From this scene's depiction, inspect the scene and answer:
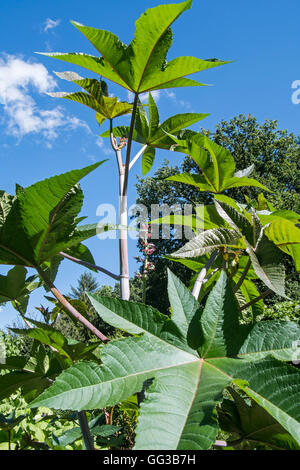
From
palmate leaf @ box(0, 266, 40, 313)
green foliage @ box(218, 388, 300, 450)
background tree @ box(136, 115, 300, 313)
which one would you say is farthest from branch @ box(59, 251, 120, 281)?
background tree @ box(136, 115, 300, 313)

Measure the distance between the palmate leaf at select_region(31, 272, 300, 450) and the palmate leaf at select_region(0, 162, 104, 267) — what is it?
203mm

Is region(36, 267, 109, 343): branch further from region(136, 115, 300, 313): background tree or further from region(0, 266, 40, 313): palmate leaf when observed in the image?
region(136, 115, 300, 313): background tree

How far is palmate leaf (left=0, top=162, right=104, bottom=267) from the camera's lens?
0.63m

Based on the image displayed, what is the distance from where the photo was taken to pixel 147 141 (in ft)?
4.11

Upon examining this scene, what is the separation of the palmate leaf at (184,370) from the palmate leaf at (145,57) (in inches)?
22.6

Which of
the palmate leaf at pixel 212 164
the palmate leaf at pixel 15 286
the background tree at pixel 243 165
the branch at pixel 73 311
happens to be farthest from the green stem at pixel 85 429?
the background tree at pixel 243 165

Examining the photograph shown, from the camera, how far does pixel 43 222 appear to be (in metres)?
0.69

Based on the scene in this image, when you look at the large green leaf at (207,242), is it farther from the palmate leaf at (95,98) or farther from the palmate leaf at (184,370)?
the palmate leaf at (95,98)

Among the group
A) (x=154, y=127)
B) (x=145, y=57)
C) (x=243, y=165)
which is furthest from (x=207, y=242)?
(x=243, y=165)

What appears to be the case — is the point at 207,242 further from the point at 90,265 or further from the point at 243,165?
the point at 243,165

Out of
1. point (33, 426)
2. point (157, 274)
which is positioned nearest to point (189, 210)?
point (33, 426)

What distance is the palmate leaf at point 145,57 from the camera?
2.61ft

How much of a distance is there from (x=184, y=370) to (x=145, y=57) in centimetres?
74

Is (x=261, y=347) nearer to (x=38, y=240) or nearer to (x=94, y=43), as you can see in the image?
(x=38, y=240)
